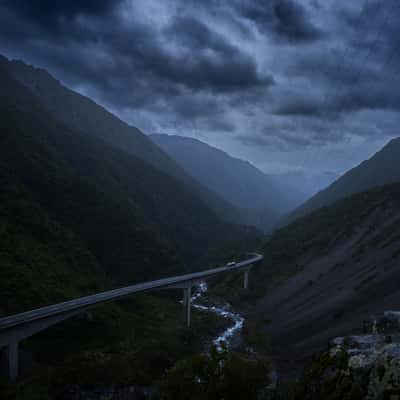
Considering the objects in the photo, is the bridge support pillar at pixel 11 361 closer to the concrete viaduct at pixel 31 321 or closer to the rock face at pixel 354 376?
the concrete viaduct at pixel 31 321

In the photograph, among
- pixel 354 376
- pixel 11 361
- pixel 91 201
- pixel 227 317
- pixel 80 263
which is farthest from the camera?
pixel 91 201

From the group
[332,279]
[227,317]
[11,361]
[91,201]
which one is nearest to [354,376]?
[11,361]

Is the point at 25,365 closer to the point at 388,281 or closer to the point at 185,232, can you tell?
the point at 388,281

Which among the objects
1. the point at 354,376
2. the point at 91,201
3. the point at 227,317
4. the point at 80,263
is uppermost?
the point at 91,201

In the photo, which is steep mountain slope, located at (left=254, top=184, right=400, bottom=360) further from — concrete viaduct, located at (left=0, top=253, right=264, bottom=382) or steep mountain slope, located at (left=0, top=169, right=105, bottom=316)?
steep mountain slope, located at (left=0, top=169, right=105, bottom=316)

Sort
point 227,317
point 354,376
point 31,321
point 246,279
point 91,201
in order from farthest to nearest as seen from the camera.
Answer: point 91,201
point 246,279
point 227,317
point 31,321
point 354,376

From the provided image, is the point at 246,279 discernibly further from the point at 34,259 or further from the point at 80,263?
the point at 34,259

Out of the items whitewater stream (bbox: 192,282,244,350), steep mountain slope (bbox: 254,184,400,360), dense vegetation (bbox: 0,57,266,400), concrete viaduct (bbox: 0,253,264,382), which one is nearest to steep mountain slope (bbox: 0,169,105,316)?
dense vegetation (bbox: 0,57,266,400)
